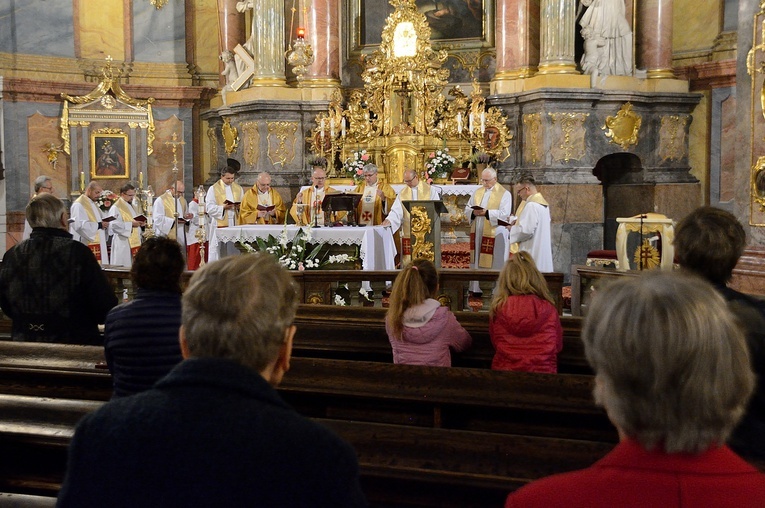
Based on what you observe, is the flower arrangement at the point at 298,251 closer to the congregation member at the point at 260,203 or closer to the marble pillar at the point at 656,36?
the congregation member at the point at 260,203

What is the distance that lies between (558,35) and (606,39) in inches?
34.6

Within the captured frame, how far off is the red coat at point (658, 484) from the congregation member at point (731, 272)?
1172mm

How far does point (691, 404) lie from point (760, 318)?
4.38 ft

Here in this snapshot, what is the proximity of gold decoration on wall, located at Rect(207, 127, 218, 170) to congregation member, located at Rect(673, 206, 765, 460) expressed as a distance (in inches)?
601

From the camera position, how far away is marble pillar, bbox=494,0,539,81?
1489 cm

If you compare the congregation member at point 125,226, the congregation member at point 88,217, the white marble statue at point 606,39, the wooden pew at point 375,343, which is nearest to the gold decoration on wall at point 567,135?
the white marble statue at point 606,39

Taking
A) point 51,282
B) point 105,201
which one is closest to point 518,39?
point 105,201

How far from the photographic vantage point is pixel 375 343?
5180 millimetres

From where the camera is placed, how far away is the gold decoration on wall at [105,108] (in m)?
16.6

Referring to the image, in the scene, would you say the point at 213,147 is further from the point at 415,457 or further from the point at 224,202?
the point at 415,457

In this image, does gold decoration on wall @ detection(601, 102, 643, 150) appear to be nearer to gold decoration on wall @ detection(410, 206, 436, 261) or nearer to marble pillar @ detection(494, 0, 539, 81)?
marble pillar @ detection(494, 0, 539, 81)

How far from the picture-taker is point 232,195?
1347 cm

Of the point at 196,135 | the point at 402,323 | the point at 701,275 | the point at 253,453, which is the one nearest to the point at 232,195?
the point at 196,135

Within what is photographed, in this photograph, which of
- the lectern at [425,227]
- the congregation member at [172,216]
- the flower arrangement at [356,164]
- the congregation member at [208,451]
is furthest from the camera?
the flower arrangement at [356,164]
